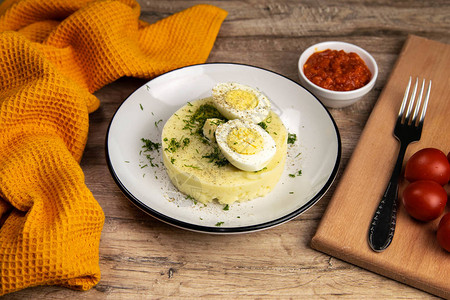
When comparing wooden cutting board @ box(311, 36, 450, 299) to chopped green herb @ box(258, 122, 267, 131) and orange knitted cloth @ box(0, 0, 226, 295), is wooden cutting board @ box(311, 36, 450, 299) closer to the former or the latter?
chopped green herb @ box(258, 122, 267, 131)

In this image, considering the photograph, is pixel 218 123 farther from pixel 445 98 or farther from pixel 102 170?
pixel 445 98

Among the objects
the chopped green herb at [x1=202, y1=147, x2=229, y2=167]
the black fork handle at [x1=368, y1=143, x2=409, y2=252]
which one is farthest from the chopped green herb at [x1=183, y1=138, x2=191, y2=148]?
the black fork handle at [x1=368, y1=143, x2=409, y2=252]

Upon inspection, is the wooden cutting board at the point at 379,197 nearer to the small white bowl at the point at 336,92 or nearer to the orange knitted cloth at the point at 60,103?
the small white bowl at the point at 336,92

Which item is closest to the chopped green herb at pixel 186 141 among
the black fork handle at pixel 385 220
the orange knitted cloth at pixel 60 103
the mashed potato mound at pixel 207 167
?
the mashed potato mound at pixel 207 167

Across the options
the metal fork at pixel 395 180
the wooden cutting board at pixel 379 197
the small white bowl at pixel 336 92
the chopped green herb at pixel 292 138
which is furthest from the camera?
the small white bowl at pixel 336 92

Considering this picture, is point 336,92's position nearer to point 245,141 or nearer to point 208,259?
point 245,141

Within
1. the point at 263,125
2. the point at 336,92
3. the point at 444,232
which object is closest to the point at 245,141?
the point at 263,125
